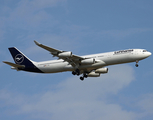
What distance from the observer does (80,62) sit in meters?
56.9

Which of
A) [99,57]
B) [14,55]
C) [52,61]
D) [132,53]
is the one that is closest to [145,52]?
[132,53]

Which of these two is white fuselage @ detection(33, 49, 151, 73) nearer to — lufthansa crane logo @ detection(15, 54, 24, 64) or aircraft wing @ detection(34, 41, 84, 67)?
aircraft wing @ detection(34, 41, 84, 67)

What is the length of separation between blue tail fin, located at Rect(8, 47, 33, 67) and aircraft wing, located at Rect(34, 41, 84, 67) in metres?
9.45

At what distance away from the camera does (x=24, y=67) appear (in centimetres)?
6116

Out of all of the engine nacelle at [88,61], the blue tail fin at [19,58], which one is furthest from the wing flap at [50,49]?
the blue tail fin at [19,58]

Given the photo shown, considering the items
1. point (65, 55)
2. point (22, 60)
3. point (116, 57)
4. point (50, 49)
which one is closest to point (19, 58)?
point (22, 60)

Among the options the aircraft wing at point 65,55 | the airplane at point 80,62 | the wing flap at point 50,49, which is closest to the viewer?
the wing flap at point 50,49

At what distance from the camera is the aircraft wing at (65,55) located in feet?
172

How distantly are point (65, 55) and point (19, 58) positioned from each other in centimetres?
1384

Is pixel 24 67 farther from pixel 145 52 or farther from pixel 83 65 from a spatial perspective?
pixel 145 52

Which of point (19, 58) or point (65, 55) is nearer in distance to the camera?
point (65, 55)

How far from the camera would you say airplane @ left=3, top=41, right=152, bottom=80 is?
5534cm

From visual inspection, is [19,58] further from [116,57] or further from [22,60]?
[116,57]

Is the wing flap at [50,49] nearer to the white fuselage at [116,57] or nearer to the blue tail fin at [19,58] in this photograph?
the white fuselage at [116,57]
